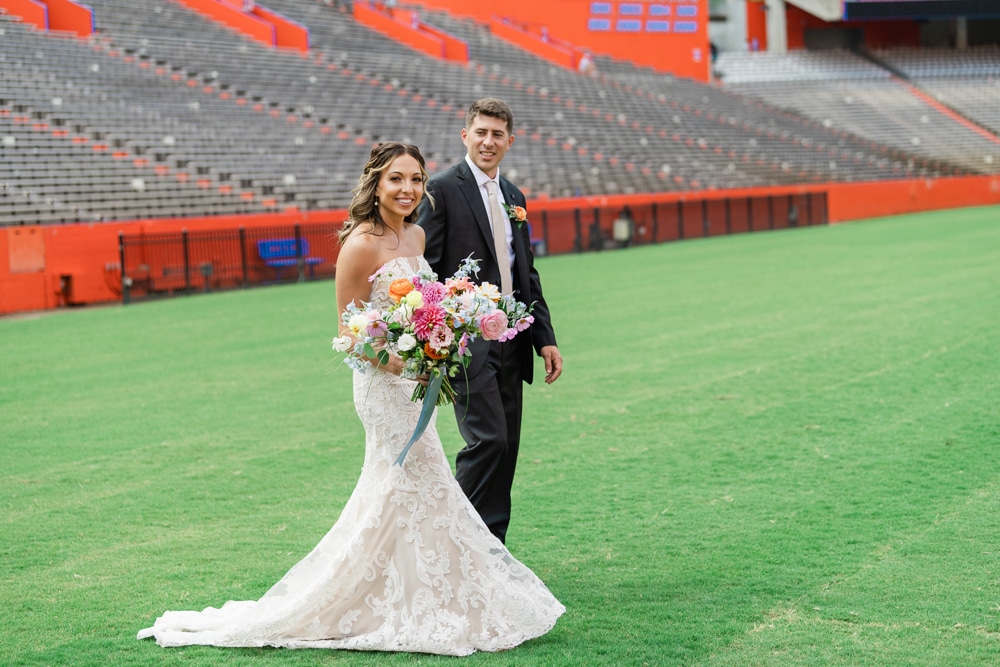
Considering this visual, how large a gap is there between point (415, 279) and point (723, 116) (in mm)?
40868

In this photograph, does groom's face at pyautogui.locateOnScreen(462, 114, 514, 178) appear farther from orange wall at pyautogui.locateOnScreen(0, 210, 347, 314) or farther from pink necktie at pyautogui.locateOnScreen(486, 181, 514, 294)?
orange wall at pyautogui.locateOnScreen(0, 210, 347, 314)

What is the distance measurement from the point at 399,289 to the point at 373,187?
0.56 meters

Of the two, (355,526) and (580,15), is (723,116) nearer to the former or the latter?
(580,15)

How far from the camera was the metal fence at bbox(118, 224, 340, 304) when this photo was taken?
20.1 meters

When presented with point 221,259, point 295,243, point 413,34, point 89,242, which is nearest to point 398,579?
point 89,242

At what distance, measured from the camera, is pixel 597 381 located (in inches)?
396

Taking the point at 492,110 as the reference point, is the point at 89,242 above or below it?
below

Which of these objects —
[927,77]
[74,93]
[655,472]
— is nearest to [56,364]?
[655,472]

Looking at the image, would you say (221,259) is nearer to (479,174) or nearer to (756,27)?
(479,174)

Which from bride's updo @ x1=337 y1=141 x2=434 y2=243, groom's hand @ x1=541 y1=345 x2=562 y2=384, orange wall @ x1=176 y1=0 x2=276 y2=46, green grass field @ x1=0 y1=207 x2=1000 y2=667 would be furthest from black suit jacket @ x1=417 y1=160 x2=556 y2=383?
orange wall @ x1=176 y1=0 x2=276 y2=46

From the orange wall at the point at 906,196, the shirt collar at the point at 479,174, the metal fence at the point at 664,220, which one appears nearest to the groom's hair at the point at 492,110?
the shirt collar at the point at 479,174

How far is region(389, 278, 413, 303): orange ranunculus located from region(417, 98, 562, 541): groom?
0.73 metres

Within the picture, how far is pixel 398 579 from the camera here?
4246mm

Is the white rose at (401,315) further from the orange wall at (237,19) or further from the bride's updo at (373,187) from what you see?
the orange wall at (237,19)
